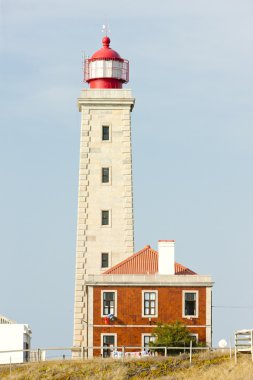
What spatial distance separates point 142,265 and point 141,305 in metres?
2.38

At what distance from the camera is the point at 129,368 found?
4453 centimetres

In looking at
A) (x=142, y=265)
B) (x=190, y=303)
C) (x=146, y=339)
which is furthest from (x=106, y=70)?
(x=146, y=339)

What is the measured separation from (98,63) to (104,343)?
51.6ft

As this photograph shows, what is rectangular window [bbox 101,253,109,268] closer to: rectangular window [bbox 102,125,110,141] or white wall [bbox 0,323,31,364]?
white wall [bbox 0,323,31,364]

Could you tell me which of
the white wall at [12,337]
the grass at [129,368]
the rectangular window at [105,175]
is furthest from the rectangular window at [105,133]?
the grass at [129,368]

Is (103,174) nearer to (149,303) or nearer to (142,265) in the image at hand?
(142,265)

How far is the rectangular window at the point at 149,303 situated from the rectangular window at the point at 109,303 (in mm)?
1267

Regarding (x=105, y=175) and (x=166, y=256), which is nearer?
(x=166, y=256)

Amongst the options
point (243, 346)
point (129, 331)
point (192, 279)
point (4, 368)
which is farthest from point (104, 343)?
point (243, 346)

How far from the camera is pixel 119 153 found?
203ft

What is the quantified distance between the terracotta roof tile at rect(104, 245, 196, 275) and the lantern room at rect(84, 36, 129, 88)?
10435 millimetres

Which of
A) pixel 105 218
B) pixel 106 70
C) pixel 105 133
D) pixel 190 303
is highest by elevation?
pixel 106 70

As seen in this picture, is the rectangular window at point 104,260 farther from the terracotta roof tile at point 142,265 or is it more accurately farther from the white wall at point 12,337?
the white wall at point 12,337

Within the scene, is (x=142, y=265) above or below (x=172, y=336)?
above
